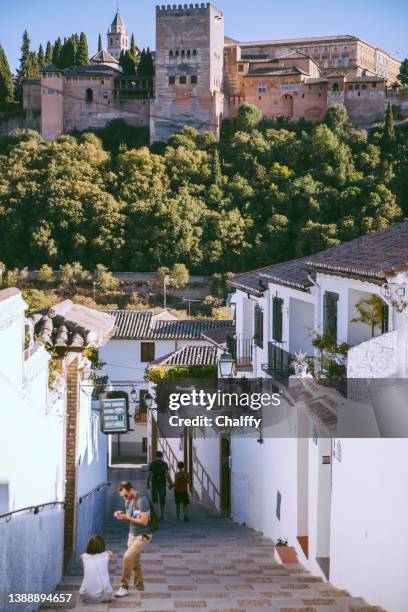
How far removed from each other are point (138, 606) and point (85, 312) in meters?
4.65

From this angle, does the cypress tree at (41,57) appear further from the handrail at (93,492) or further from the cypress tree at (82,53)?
the handrail at (93,492)

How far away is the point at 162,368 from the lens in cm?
2159

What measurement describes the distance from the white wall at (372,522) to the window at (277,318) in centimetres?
538

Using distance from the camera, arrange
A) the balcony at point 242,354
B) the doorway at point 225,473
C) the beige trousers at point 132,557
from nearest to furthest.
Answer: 1. the beige trousers at point 132,557
2. the doorway at point 225,473
3. the balcony at point 242,354

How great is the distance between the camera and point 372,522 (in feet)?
22.6

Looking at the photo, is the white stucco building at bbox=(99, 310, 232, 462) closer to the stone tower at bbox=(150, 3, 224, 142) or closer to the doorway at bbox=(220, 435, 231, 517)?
the doorway at bbox=(220, 435, 231, 517)

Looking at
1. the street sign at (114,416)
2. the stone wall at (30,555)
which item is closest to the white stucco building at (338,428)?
the street sign at (114,416)

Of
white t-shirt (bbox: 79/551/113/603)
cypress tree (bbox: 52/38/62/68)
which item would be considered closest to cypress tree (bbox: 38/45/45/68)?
cypress tree (bbox: 52/38/62/68)

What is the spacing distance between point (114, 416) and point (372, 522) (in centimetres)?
493

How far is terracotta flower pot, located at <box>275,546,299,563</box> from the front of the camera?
9.76 m

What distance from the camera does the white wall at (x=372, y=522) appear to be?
6270mm

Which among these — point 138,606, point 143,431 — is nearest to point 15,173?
point 143,431

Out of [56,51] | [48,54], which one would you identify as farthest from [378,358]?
[56,51]

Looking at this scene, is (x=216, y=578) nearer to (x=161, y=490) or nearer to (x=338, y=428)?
(x=338, y=428)
